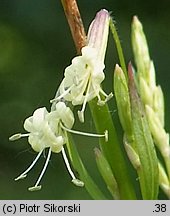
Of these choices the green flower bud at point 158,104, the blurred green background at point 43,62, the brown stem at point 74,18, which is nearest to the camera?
the brown stem at point 74,18

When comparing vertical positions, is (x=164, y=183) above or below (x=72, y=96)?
below

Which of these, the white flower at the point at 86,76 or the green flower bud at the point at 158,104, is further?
the green flower bud at the point at 158,104

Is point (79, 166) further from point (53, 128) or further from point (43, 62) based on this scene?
point (43, 62)

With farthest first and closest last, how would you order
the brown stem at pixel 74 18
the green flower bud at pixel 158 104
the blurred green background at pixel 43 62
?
the blurred green background at pixel 43 62 → the green flower bud at pixel 158 104 → the brown stem at pixel 74 18

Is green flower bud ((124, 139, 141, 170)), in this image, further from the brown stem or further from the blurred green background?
the blurred green background

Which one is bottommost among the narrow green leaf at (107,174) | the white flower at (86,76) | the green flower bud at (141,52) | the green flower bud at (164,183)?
the green flower bud at (164,183)

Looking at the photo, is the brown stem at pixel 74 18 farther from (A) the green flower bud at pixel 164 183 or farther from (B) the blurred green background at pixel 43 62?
(B) the blurred green background at pixel 43 62

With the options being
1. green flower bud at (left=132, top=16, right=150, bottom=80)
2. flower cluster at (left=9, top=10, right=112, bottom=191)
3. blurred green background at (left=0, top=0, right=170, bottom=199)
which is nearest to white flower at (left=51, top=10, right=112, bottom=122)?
flower cluster at (left=9, top=10, right=112, bottom=191)

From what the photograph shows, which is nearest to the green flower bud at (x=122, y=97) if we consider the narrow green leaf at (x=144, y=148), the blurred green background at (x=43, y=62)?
the narrow green leaf at (x=144, y=148)

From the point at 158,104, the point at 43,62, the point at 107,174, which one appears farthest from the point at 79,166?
the point at 43,62
